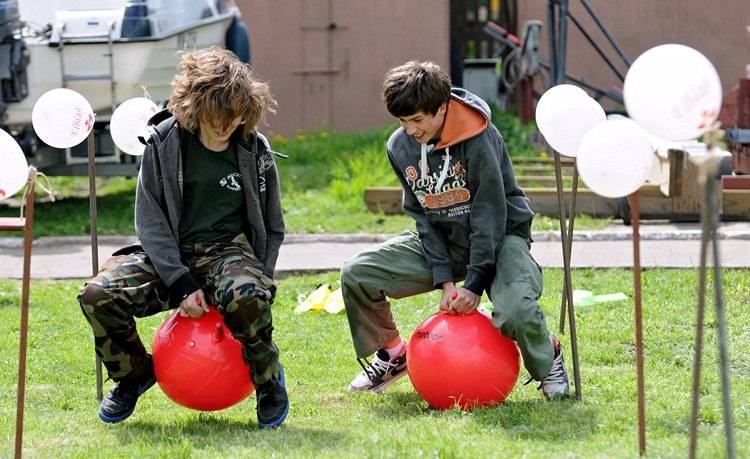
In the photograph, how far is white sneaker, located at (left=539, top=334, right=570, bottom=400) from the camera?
16.4 ft

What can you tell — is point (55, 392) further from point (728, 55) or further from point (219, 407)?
point (728, 55)

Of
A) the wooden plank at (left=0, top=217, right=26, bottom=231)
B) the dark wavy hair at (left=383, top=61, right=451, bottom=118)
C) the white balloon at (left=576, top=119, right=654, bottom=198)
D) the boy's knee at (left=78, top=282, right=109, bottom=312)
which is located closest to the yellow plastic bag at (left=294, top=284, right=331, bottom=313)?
the dark wavy hair at (left=383, top=61, right=451, bottom=118)

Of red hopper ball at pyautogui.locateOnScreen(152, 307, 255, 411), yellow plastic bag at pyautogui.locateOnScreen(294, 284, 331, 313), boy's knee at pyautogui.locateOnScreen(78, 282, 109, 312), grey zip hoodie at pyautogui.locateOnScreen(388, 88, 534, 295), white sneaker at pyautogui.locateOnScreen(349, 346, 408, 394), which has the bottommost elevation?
yellow plastic bag at pyautogui.locateOnScreen(294, 284, 331, 313)

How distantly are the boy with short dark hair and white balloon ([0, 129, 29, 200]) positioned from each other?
1.61m

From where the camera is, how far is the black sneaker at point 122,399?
480 centimetres

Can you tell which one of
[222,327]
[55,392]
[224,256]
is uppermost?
[224,256]

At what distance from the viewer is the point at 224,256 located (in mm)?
4742

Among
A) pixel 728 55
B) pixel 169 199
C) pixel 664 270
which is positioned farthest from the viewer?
pixel 728 55

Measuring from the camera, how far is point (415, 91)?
15.7 feet

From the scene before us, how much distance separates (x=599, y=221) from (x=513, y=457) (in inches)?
252

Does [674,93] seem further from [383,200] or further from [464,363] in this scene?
[383,200]

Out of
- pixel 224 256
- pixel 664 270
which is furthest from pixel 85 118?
pixel 664 270

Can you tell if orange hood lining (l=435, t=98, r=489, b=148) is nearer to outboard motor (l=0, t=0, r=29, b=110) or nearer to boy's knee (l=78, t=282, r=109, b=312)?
boy's knee (l=78, t=282, r=109, b=312)

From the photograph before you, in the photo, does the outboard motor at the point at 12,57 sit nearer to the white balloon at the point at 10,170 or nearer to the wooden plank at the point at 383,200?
the wooden plank at the point at 383,200
